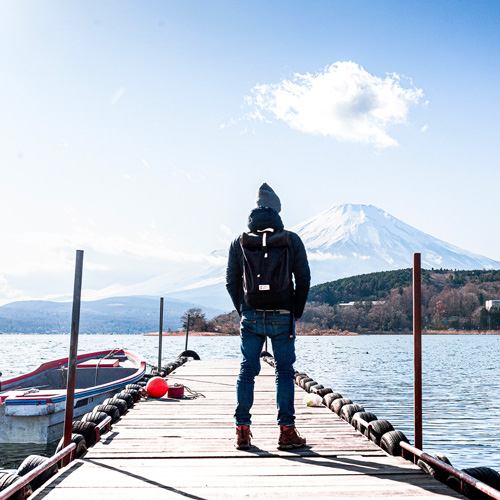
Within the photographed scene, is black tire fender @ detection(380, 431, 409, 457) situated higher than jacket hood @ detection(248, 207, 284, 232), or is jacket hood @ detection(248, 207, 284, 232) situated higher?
jacket hood @ detection(248, 207, 284, 232)

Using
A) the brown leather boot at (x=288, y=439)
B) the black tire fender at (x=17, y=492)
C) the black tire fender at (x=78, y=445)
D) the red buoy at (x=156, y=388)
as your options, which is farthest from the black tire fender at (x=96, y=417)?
the red buoy at (x=156, y=388)

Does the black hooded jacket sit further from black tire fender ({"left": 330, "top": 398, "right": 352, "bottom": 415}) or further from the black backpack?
black tire fender ({"left": 330, "top": 398, "right": 352, "bottom": 415})

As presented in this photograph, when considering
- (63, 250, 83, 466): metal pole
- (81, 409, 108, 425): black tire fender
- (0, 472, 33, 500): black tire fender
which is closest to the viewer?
(0, 472, 33, 500): black tire fender

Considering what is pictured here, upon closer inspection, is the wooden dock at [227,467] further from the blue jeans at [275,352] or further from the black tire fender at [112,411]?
the blue jeans at [275,352]

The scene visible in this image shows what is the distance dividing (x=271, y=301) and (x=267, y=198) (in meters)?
1.09

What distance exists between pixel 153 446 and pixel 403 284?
505ft

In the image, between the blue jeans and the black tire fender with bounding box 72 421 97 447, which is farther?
the black tire fender with bounding box 72 421 97 447

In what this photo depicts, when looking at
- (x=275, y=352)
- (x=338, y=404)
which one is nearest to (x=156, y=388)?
(x=338, y=404)

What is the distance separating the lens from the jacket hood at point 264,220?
17.4 feet

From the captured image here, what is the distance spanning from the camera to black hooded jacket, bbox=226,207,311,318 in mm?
5195

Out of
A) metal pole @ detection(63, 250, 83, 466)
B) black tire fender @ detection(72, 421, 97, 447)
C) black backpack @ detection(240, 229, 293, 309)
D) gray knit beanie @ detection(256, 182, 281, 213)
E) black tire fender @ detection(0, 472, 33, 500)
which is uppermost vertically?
gray knit beanie @ detection(256, 182, 281, 213)

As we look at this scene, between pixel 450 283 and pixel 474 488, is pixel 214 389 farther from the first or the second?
pixel 450 283

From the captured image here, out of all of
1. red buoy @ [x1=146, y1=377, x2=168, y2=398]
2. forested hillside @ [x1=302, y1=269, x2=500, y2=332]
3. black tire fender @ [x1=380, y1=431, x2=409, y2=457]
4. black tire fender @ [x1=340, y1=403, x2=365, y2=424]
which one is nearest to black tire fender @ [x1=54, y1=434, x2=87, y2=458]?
black tire fender @ [x1=380, y1=431, x2=409, y2=457]

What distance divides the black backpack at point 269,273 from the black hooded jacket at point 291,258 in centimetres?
8
